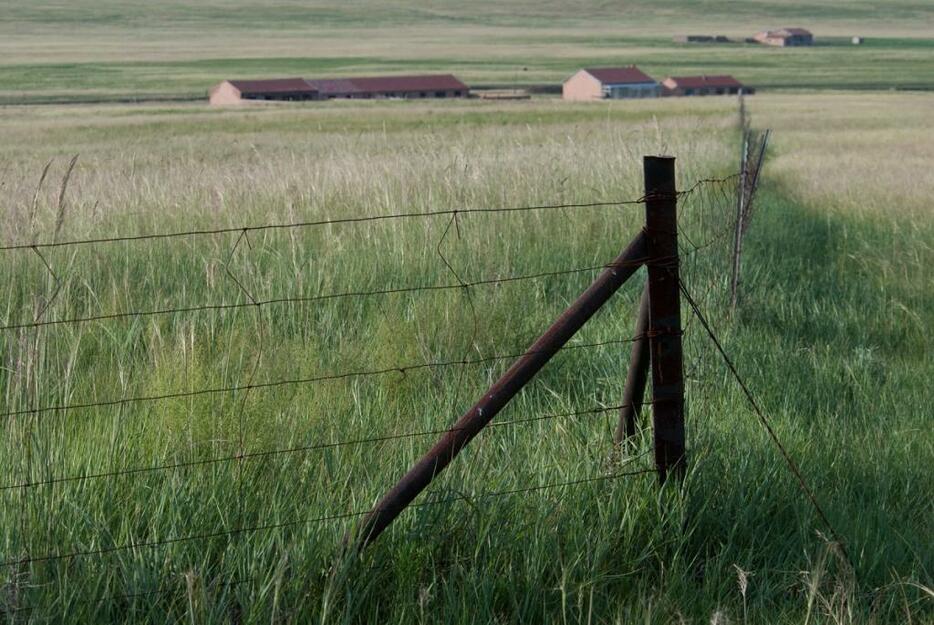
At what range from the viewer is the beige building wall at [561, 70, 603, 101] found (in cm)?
9325

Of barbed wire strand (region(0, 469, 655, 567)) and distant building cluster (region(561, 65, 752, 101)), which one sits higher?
barbed wire strand (region(0, 469, 655, 567))

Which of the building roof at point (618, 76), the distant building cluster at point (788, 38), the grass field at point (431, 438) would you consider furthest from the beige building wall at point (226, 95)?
the distant building cluster at point (788, 38)

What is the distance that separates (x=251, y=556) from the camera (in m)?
3.23

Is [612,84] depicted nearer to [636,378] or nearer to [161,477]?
[636,378]

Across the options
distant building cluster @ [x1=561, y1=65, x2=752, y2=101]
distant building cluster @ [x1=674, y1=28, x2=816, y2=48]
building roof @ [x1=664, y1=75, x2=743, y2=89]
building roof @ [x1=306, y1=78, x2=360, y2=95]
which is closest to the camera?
building roof @ [x1=306, y1=78, x2=360, y2=95]

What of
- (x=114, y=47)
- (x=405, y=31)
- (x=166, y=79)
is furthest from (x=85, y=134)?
(x=405, y=31)

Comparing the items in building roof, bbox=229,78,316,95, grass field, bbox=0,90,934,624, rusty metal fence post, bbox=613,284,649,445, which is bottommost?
building roof, bbox=229,78,316,95

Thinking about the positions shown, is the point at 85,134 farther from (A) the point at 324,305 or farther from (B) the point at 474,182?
(A) the point at 324,305

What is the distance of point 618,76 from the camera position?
3765 inches

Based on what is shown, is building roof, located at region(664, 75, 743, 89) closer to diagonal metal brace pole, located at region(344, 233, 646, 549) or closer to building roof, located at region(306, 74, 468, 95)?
building roof, located at region(306, 74, 468, 95)

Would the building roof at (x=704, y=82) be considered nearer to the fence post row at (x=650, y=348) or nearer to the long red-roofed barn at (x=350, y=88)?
the long red-roofed barn at (x=350, y=88)

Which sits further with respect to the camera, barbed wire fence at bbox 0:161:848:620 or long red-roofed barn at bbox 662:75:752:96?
long red-roofed barn at bbox 662:75:752:96

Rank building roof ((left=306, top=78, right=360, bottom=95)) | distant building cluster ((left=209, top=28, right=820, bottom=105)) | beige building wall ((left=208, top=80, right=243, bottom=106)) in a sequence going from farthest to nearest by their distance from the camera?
1. building roof ((left=306, top=78, right=360, bottom=95))
2. distant building cluster ((left=209, top=28, right=820, bottom=105))
3. beige building wall ((left=208, top=80, right=243, bottom=106))

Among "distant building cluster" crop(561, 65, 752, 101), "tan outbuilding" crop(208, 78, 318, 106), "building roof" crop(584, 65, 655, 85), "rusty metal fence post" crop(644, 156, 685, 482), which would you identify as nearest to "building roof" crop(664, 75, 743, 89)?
"distant building cluster" crop(561, 65, 752, 101)
